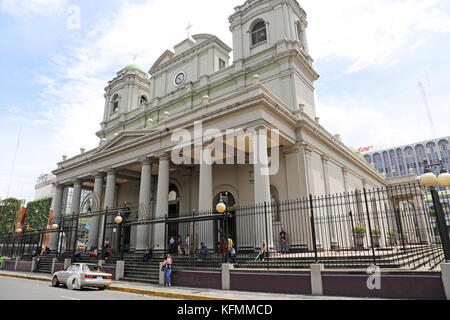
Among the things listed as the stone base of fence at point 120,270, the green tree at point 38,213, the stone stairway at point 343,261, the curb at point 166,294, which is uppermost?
the green tree at point 38,213

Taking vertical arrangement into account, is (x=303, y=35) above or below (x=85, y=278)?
above

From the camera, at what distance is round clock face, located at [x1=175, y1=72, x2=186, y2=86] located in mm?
28672

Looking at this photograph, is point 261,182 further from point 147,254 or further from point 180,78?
point 180,78

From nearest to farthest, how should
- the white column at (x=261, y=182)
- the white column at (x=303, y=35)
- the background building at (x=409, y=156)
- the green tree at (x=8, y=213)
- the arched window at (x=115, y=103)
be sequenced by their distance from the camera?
the white column at (x=261, y=182)
the white column at (x=303, y=35)
the arched window at (x=115, y=103)
the green tree at (x=8, y=213)
the background building at (x=409, y=156)

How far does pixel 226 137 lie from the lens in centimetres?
1739

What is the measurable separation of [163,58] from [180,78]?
402cm

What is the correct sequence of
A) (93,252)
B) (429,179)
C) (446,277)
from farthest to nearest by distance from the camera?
(93,252) < (429,179) < (446,277)

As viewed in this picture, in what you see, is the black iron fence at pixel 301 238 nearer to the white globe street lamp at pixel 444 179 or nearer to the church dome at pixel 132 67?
the white globe street lamp at pixel 444 179

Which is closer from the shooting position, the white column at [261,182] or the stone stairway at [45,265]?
the white column at [261,182]

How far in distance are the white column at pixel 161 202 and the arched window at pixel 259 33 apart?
12.5 meters

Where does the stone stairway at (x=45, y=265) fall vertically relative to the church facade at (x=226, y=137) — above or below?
below

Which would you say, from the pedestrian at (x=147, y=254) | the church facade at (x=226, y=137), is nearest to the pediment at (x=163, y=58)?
the church facade at (x=226, y=137)

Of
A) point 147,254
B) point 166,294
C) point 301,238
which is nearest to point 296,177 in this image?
point 301,238

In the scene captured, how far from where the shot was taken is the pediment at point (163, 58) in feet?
101
